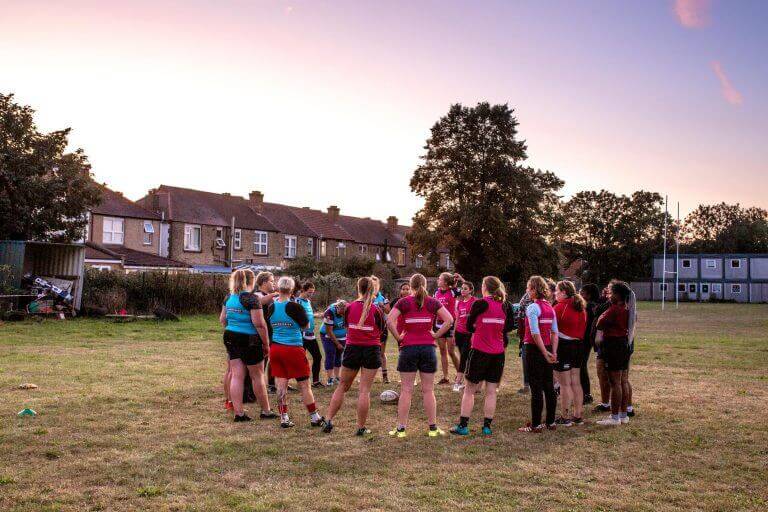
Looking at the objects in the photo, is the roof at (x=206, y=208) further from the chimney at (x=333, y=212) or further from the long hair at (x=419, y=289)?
the long hair at (x=419, y=289)

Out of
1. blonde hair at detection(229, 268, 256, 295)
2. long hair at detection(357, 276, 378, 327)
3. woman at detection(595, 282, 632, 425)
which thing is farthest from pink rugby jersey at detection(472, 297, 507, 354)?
blonde hair at detection(229, 268, 256, 295)

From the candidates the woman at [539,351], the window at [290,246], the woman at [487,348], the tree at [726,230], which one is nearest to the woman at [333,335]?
the woman at [487,348]

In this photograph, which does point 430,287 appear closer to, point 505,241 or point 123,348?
point 505,241

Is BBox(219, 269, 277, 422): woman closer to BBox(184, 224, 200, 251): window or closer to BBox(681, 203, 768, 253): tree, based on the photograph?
BBox(184, 224, 200, 251): window

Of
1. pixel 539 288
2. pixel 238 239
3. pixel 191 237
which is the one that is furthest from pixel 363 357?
pixel 238 239

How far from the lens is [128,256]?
42062 millimetres

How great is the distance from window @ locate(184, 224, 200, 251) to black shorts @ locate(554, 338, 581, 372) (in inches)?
1723

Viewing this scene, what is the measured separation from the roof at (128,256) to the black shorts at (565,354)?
35.5 m

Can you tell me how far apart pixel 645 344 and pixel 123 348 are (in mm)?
16058

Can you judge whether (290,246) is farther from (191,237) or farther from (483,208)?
(483,208)

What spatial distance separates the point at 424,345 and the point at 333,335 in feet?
12.3

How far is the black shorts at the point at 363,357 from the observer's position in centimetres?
806

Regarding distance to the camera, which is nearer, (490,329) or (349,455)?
(349,455)

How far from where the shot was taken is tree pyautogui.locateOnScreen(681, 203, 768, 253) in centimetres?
9894
